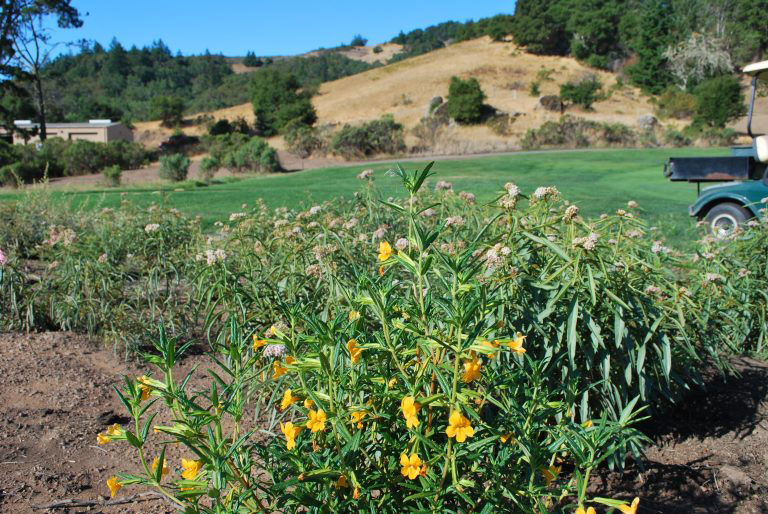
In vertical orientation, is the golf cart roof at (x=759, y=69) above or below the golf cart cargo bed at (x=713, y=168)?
above

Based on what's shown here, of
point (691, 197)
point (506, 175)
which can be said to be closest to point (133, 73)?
point (506, 175)

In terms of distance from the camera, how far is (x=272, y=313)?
11.0ft

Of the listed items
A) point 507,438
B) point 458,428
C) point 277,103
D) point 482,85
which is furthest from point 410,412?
point 482,85

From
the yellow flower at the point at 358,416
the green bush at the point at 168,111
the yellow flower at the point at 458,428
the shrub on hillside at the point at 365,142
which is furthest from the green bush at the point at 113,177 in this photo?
the green bush at the point at 168,111

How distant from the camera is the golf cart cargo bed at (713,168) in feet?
31.1

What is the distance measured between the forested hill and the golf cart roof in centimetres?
5899

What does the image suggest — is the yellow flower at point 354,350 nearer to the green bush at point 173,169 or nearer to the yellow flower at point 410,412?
the yellow flower at point 410,412

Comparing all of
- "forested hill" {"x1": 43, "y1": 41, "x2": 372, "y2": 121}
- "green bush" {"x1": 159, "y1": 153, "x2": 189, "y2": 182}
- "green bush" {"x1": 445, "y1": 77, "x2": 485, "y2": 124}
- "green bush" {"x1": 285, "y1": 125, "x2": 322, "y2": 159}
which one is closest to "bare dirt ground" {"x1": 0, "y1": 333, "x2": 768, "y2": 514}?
"green bush" {"x1": 159, "y1": 153, "x2": 189, "y2": 182}

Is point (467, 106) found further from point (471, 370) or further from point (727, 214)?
point (471, 370)

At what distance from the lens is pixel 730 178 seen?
953 centimetres

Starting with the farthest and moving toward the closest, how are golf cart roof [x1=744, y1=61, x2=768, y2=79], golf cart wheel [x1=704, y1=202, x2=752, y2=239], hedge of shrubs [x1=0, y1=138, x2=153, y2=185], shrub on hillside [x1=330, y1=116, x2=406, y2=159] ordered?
shrub on hillside [x1=330, y1=116, x2=406, y2=159], hedge of shrubs [x1=0, y1=138, x2=153, y2=185], golf cart roof [x1=744, y1=61, x2=768, y2=79], golf cart wheel [x1=704, y1=202, x2=752, y2=239]

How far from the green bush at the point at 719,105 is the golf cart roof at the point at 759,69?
27589 mm

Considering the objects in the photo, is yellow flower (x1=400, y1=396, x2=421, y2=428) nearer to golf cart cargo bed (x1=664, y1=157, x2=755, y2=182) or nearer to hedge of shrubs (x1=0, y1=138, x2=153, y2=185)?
golf cart cargo bed (x1=664, y1=157, x2=755, y2=182)

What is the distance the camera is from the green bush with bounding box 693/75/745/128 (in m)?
35.2
